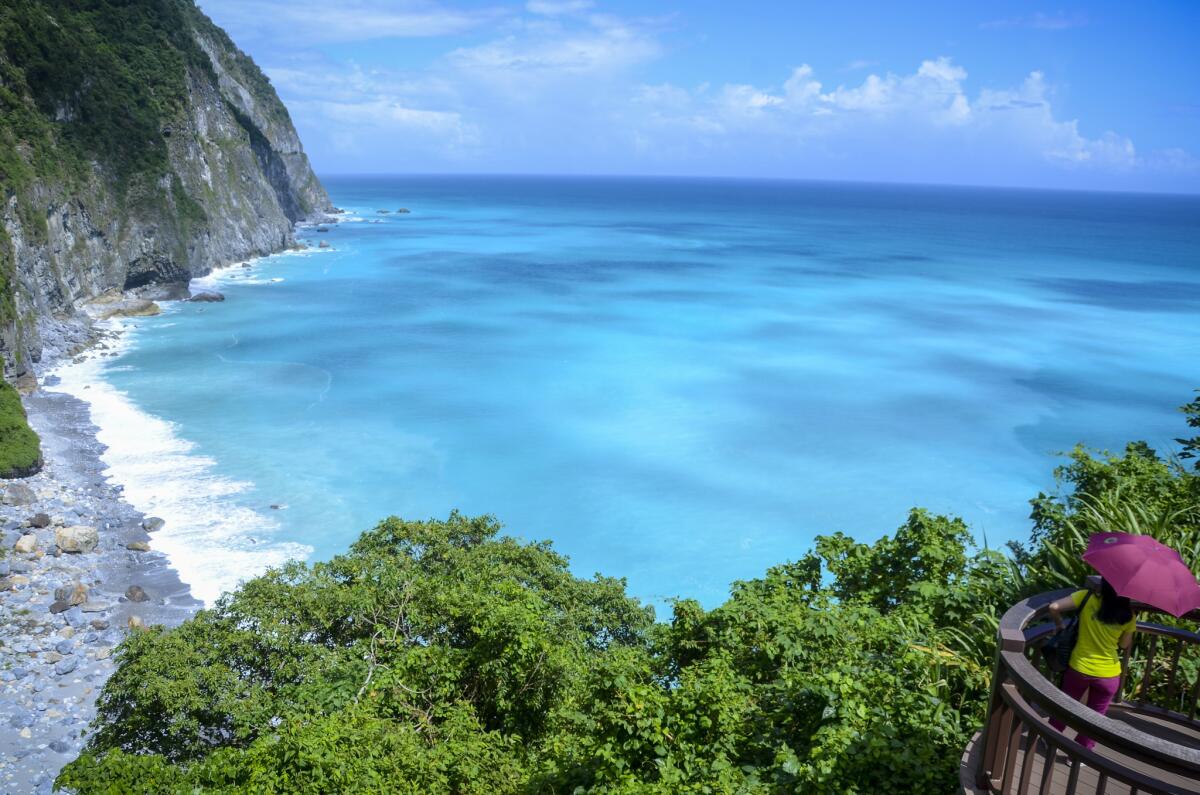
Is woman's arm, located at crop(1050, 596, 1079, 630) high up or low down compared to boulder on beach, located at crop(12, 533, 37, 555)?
up

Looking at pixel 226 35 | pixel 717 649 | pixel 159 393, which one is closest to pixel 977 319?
pixel 159 393

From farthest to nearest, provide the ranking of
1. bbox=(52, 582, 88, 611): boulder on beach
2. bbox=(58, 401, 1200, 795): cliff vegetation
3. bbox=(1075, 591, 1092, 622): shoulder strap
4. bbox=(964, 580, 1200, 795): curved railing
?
bbox=(52, 582, 88, 611): boulder on beach
bbox=(58, 401, 1200, 795): cliff vegetation
bbox=(1075, 591, 1092, 622): shoulder strap
bbox=(964, 580, 1200, 795): curved railing

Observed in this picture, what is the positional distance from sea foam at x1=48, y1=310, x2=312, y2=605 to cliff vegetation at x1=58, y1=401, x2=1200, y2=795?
9478 millimetres

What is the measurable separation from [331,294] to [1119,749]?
6249 centimetres

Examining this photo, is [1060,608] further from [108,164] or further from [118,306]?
[108,164]

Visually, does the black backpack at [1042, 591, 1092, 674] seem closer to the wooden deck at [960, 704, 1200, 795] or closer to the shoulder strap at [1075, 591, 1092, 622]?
the shoulder strap at [1075, 591, 1092, 622]

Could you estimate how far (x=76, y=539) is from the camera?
21188 millimetres

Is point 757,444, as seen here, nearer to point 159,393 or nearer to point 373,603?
point 373,603

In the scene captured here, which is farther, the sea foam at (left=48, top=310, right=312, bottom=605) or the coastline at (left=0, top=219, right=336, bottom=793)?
the sea foam at (left=48, top=310, right=312, bottom=605)

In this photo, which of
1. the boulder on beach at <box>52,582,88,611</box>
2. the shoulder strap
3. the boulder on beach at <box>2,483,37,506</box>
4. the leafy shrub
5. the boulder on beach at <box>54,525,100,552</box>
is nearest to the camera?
the shoulder strap

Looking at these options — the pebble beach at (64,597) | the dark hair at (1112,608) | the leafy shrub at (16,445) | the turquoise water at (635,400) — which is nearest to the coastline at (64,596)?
the pebble beach at (64,597)

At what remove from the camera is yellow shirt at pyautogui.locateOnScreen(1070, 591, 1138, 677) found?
4449 mm

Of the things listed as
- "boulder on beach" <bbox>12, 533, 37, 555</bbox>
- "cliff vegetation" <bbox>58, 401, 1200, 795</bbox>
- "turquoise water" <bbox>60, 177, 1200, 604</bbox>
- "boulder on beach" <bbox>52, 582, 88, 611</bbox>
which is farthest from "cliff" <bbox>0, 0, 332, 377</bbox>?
"cliff vegetation" <bbox>58, 401, 1200, 795</bbox>

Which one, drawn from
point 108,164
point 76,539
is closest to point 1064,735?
point 76,539
